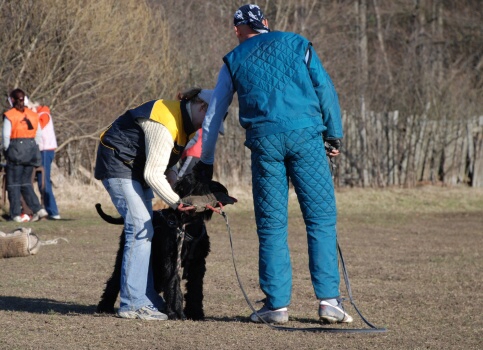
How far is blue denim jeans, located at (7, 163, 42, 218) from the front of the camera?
14.0 metres

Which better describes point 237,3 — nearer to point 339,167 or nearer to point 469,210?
point 339,167

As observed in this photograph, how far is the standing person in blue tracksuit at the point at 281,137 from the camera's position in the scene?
571 centimetres

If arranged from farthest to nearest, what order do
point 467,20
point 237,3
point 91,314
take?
point 467,20 → point 237,3 → point 91,314

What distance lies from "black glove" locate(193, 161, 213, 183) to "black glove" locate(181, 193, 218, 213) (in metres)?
0.12

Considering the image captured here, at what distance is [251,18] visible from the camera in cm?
595

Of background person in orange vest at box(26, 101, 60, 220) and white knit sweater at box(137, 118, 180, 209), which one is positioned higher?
white knit sweater at box(137, 118, 180, 209)

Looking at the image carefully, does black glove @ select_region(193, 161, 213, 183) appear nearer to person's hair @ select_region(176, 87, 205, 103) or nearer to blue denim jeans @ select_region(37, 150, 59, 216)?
person's hair @ select_region(176, 87, 205, 103)

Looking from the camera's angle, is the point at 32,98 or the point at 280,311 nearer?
the point at 280,311

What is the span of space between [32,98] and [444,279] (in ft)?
35.1

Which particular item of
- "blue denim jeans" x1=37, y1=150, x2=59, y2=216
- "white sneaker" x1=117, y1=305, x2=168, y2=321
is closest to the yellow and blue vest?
"white sneaker" x1=117, y1=305, x2=168, y2=321

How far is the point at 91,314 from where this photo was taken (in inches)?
253

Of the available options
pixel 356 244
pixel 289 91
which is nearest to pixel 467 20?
pixel 356 244

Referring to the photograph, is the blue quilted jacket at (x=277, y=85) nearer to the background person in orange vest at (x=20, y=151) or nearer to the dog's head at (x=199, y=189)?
the dog's head at (x=199, y=189)

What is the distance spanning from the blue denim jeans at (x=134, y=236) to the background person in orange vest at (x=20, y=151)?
7969 mm
